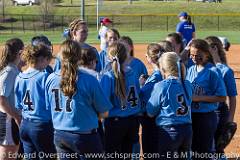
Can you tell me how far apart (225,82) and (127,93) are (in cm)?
151

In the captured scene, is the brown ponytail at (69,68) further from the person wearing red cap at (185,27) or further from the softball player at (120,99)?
the person wearing red cap at (185,27)

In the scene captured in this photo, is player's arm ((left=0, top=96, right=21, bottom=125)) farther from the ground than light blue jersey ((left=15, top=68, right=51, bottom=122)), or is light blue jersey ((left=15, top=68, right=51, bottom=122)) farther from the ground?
light blue jersey ((left=15, top=68, right=51, bottom=122))

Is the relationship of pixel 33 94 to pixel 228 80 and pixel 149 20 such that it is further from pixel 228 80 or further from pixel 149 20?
pixel 149 20

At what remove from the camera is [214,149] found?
7.23m

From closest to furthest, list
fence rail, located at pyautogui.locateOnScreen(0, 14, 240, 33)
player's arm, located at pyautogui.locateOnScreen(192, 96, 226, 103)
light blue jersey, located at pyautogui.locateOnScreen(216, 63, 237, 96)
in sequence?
player's arm, located at pyautogui.locateOnScreen(192, 96, 226, 103)
light blue jersey, located at pyautogui.locateOnScreen(216, 63, 237, 96)
fence rail, located at pyautogui.locateOnScreen(0, 14, 240, 33)

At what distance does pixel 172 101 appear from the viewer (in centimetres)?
621

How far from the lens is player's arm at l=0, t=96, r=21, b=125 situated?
6707 mm

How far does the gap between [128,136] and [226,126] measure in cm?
139

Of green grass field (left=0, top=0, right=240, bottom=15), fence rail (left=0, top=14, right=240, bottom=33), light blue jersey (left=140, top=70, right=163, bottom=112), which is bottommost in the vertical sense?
fence rail (left=0, top=14, right=240, bottom=33)

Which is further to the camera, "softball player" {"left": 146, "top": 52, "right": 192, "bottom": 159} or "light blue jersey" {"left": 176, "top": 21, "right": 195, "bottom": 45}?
"light blue jersey" {"left": 176, "top": 21, "right": 195, "bottom": 45}

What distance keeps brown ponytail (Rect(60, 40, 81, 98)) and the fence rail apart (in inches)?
1647

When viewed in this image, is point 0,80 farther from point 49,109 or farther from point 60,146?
point 60,146

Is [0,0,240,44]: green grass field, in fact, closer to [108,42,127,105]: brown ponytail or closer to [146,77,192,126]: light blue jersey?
[108,42,127,105]: brown ponytail

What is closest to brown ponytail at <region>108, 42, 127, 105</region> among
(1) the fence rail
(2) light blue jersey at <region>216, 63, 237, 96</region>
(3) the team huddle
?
(3) the team huddle
